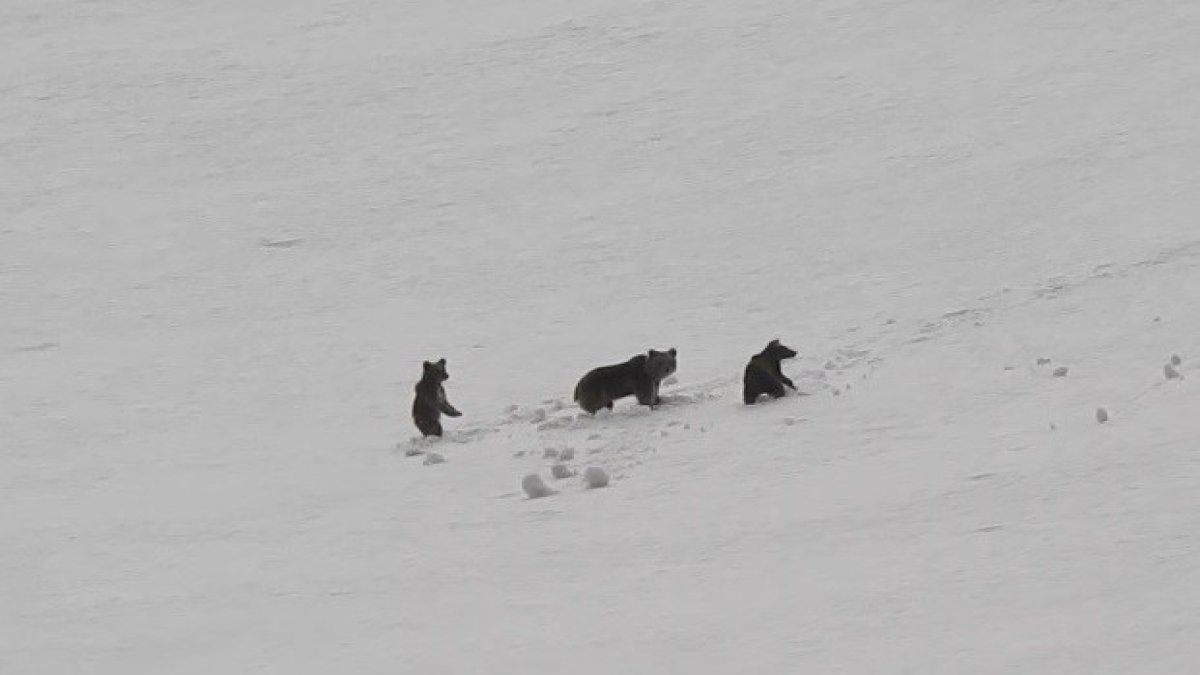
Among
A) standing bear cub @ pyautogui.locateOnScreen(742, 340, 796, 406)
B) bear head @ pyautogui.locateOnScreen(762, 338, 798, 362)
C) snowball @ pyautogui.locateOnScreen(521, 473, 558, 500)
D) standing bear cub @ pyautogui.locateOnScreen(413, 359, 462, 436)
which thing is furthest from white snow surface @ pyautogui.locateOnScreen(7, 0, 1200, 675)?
bear head @ pyautogui.locateOnScreen(762, 338, 798, 362)

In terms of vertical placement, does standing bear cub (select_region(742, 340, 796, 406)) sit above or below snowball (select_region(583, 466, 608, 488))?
above

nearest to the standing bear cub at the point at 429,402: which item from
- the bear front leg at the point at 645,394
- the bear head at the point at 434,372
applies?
the bear head at the point at 434,372

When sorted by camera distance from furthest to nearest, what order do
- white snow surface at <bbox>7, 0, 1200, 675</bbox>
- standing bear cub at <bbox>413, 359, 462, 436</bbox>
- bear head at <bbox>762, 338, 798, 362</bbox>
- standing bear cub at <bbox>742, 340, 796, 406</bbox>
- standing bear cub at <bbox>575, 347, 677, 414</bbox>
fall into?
standing bear cub at <bbox>413, 359, 462, 436</bbox>
bear head at <bbox>762, 338, 798, 362</bbox>
standing bear cub at <bbox>575, 347, 677, 414</bbox>
standing bear cub at <bbox>742, 340, 796, 406</bbox>
white snow surface at <bbox>7, 0, 1200, 675</bbox>

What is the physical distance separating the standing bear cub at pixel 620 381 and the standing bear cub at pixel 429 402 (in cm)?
96

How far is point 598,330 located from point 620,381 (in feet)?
12.8

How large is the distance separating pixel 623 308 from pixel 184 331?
13.7ft

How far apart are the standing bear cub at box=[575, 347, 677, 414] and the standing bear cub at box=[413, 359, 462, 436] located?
96 centimetres

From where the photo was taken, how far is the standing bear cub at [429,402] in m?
11.3

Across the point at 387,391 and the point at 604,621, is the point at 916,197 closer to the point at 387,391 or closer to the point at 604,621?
the point at 387,391

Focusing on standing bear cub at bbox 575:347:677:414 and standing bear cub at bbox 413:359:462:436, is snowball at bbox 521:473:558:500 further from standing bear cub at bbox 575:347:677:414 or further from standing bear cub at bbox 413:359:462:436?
standing bear cub at bbox 413:359:462:436

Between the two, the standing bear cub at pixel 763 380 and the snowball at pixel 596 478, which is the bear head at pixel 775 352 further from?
the snowball at pixel 596 478

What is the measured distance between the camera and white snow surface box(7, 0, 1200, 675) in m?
7.30

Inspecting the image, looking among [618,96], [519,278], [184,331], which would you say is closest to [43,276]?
[184,331]

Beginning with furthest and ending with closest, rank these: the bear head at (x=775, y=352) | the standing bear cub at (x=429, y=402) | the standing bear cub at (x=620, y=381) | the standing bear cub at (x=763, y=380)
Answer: the standing bear cub at (x=429, y=402)
the bear head at (x=775, y=352)
the standing bear cub at (x=620, y=381)
the standing bear cub at (x=763, y=380)
